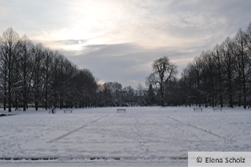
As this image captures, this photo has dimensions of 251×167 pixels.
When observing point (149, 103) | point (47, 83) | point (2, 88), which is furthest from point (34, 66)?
point (149, 103)

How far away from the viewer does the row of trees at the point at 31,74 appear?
126 feet

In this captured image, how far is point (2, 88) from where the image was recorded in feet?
127

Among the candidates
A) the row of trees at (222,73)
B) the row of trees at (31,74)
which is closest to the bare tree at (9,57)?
the row of trees at (31,74)

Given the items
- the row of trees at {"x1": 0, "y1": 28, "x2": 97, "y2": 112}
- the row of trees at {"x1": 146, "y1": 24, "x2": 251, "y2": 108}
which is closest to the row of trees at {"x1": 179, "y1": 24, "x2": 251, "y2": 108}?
the row of trees at {"x1": 146, "y1": 24, "x2": 251, "y2": 108}

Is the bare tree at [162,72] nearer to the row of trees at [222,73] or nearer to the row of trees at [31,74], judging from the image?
the row of trees at [222,73]

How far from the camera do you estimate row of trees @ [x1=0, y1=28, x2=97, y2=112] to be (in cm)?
3847

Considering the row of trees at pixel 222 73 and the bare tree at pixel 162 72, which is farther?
the bare tree at pixel 162 72

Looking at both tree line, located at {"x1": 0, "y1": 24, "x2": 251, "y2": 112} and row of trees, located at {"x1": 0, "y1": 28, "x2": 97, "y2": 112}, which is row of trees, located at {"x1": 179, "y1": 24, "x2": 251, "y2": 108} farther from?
row of trees, located at {"x1": 0, "y1": 28, "x2": 97, "y2": 112}

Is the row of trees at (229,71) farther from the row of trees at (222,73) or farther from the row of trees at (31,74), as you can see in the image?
the row of trees at (31,74)

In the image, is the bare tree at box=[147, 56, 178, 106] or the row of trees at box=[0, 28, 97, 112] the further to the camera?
the bare tree at box=[147, 56, 178, 106]

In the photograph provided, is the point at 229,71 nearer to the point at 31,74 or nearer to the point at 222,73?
the point at 222,73

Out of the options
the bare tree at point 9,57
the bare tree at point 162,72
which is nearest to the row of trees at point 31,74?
the bare tree at point 9,57

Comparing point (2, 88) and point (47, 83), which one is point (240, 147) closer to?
point (2, 88)

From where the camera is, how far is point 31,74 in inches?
1794
